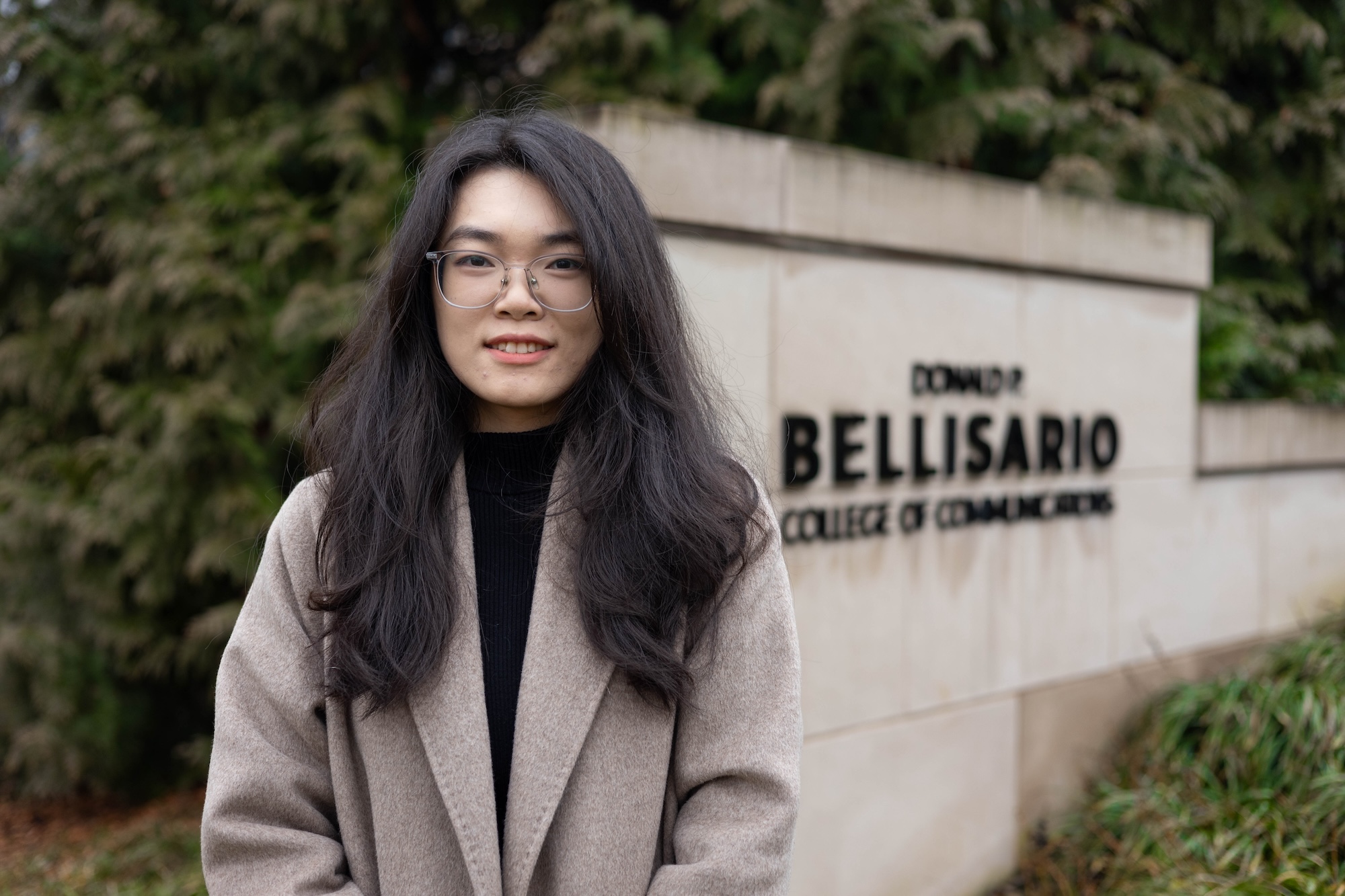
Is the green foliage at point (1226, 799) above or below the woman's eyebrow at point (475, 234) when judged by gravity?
below

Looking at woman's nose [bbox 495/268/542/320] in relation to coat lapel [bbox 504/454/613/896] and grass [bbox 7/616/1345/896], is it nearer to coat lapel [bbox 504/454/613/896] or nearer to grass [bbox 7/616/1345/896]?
coat lapel [bbox 504/454/613/896]

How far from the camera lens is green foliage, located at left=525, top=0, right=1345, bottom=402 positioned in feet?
15.4

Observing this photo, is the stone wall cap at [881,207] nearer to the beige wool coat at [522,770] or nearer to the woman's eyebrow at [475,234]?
the woman's eyebrow at [475,234]

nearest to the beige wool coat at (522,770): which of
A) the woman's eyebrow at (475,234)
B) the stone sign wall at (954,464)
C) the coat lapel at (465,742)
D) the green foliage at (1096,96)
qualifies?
the coat lapel at (465,742)

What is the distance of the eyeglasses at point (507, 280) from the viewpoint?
1.76 metres

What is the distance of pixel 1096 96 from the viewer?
5.37 m

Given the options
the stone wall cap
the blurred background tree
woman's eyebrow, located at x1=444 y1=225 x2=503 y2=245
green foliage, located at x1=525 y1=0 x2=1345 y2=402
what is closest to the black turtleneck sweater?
woman's eyebrow, located at x1=444 y1=225 x2=503 y2=245

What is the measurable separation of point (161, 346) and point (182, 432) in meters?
0.65

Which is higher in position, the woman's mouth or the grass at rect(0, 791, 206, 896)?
the woman's mouth

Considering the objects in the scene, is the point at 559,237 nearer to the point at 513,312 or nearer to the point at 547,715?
the point at 513,312

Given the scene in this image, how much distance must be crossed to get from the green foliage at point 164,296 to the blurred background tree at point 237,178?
0.01 m

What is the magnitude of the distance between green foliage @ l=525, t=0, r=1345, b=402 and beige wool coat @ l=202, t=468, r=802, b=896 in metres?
3.39

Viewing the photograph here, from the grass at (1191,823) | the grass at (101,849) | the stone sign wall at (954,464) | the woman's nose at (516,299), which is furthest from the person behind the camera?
the grass at (101,849)

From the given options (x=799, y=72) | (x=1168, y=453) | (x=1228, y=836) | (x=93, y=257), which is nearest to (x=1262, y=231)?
(x=1168, y=453)
